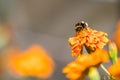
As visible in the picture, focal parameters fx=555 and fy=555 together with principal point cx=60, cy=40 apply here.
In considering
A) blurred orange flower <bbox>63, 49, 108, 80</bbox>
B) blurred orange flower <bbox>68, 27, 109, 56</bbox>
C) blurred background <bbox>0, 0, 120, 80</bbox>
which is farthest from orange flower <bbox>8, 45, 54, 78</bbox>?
blurred orange flower <bbox>63, 49, 108, 80</bbox>

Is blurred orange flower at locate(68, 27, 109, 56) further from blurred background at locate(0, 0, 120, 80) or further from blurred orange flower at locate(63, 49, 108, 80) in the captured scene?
blurred background at locate(0, 0, 120, 80)

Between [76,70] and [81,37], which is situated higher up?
[81,37]

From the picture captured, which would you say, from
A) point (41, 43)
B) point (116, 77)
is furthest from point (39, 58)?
point (116, 77)

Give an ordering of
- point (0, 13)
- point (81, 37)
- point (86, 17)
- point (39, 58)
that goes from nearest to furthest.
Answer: point (81, 37)
point (39, 58)
point (0, 13)
point (86, 17)

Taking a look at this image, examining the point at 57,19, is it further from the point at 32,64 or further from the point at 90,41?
the point at 90,41

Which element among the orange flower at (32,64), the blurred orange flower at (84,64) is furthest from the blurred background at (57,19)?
the blurred orange flower at (84,64)

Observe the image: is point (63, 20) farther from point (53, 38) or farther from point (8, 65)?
point (8, 65)

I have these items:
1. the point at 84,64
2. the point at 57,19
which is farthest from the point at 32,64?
the point at 84,64
